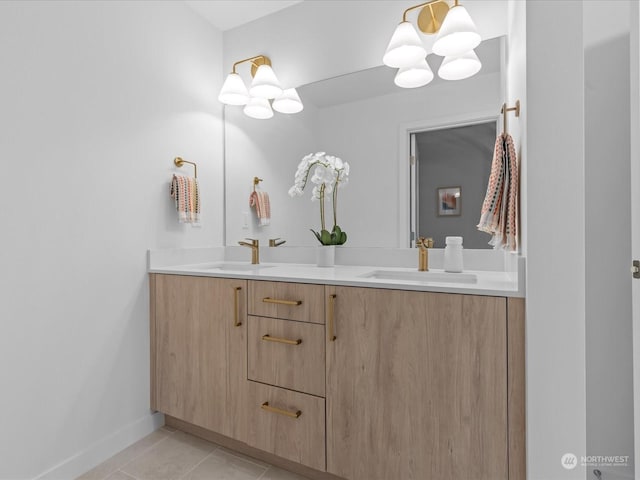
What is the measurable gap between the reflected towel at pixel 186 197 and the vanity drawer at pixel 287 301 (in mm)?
711

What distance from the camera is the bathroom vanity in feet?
3.71

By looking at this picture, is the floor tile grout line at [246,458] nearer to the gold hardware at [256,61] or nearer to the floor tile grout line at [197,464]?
the floor tile grout line at [197,464]

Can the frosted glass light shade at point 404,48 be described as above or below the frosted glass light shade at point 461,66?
above

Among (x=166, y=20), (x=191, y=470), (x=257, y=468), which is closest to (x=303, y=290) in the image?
A: (x=257, y=468)

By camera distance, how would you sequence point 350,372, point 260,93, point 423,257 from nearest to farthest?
point 350,372 → point 423,257 → point 260,93

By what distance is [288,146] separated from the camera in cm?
218

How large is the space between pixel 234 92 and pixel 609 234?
6.73 ft

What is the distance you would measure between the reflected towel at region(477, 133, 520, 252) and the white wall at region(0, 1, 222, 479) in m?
1.67

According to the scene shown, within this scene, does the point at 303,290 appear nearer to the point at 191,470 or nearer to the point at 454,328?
the point at 454,328

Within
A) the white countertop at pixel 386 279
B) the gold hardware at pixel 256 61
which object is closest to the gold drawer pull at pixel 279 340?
the white countertop at pixel 386 279

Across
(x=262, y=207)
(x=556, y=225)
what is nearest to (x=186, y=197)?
(x=262, y=207)

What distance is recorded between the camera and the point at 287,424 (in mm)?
1494

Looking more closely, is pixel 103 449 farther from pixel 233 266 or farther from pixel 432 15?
pixel 432 15

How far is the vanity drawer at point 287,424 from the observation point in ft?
4.67
